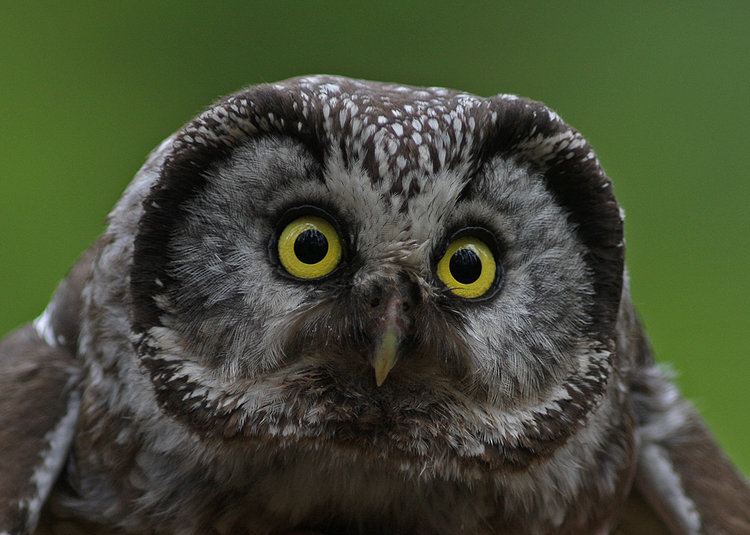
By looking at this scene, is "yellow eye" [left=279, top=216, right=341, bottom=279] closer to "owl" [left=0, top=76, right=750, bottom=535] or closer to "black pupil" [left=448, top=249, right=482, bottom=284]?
"owl" [left=0, top=76, right=750, bottom=535]

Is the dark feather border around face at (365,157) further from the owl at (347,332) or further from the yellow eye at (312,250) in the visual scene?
the yellow eye at (312,250)

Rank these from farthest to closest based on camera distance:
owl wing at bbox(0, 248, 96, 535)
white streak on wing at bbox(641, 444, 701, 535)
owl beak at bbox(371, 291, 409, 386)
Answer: white streak on wing at bbox(641, 444, 701, 535), owl wing at bbox(0, 248, 96, 535), owl beak at bbox(371, 291, 409, 386)

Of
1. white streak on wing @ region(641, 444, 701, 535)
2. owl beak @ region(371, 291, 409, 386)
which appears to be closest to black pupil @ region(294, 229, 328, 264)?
owl beak @ region(371, 291, 409, 386)

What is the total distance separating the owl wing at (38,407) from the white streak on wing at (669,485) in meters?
1.34

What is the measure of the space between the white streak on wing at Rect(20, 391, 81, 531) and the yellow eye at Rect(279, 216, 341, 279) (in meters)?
0.72

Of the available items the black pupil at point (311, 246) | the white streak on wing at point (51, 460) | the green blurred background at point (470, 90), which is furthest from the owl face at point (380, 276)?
the green blurred background at point (470, 90)

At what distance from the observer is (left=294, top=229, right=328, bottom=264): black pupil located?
1.55 meters

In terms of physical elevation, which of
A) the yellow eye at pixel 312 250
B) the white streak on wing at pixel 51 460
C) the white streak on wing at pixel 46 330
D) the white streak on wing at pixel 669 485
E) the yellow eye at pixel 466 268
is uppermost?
the yellow eye at pixel 466 268

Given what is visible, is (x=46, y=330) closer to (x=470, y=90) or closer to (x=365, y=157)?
(x=365, y=157)

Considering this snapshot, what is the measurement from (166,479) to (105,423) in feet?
0.61

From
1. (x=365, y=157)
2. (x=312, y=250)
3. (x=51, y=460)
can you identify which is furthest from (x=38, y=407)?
(x=365, y=157)

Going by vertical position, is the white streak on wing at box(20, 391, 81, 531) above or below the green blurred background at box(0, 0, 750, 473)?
below

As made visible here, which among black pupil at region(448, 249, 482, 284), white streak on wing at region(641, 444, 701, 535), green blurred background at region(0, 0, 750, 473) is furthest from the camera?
A: green blurred background at region(0, 0, 750, 473)

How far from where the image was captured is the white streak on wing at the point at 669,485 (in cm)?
213
